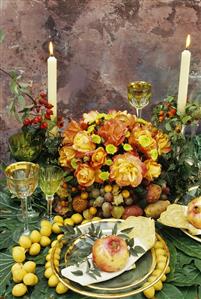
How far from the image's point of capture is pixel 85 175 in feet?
3.63

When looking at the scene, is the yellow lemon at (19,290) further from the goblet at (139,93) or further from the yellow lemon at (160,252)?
the goblet at (139,93)

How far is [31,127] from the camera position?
1205mm

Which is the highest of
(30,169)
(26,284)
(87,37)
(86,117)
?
(87,37)

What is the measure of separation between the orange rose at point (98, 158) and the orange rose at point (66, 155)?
0.06 meters

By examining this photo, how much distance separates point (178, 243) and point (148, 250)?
9 centimetres

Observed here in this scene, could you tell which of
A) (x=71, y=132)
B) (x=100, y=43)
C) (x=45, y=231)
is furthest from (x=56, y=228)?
(x=100, y=43)

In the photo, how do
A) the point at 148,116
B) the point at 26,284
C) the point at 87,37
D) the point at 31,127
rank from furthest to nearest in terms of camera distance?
the point at 148,116
the point at 87,37
the point at 31,127
the point at 26,284

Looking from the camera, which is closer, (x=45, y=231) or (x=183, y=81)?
(x=45, y=231)

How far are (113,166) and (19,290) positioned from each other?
1.08 feet

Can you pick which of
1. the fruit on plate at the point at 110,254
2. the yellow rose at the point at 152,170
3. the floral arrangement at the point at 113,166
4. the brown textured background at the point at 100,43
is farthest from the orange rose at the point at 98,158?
the brown textured background at the point at 100,43

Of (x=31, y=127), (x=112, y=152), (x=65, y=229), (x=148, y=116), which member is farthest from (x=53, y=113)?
(x=148, y=116)

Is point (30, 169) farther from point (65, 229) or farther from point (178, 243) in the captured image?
point (178, 243)

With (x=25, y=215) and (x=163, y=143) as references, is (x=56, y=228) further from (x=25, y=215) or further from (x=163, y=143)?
(x=163, y=143)

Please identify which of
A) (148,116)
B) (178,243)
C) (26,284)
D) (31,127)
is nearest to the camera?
(26,284)
